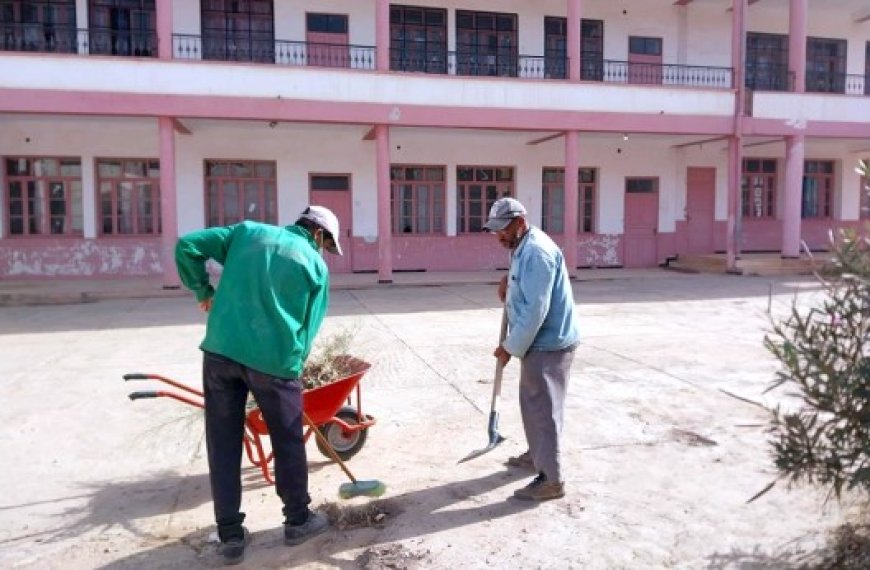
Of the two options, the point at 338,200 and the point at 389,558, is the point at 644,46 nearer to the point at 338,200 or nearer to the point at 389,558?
the point at 338,200

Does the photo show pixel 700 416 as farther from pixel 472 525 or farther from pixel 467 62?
pixel 467 62

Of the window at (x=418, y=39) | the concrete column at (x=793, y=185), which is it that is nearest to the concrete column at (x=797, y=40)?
the concrete column at (x=793, y=185)

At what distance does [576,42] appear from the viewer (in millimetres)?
14578

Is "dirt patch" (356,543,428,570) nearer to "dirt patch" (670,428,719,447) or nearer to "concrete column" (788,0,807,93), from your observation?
"dirt patch" (670,428,719,447)

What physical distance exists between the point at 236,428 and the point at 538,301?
1637 mm

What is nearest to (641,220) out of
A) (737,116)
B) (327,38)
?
(737,116)

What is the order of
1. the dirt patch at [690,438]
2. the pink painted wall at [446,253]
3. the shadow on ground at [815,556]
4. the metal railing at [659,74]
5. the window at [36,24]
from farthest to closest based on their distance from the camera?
the metal railing at [659,74], the pink painted wall at [446,253], the window at [36,24], the dirt patch at [690,438], the shadow on ground at [815,556]

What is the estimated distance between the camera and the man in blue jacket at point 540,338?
352cm

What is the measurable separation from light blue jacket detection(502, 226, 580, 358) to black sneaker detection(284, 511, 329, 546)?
4.34ft

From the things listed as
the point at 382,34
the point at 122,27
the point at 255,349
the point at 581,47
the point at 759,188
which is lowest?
the point at 255,349

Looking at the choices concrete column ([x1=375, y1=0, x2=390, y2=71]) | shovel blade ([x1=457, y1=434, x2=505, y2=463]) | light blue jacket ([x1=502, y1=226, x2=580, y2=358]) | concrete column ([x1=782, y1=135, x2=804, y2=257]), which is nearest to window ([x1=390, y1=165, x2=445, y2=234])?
concrete column ([x1=375, y1=0, x2=390, y2=71])

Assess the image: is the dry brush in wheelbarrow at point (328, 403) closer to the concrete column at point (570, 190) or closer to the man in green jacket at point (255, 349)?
the man in green jacket at point (255, 349)

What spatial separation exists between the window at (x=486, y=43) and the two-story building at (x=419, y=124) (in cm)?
5

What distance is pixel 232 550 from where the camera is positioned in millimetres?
3027
